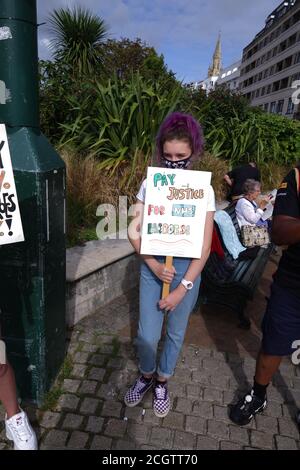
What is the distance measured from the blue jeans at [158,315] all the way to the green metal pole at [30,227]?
58 cm

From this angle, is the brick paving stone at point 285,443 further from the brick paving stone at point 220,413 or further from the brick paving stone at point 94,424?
the brick paving stone at point 94,424

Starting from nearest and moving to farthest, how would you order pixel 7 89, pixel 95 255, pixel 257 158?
pixel 7 89 < pixel 95 255 < pixel 257 158

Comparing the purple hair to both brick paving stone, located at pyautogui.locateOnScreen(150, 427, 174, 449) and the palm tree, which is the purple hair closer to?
brick paving stone, located at pyautogui.locateOnScreen(150, 427, 174, 449)

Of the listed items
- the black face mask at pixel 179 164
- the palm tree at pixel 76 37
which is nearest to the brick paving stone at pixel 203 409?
the black face mask at pixel 179 164

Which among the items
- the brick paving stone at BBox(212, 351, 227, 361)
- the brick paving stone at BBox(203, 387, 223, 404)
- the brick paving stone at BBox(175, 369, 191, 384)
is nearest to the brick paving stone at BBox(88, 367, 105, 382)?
the brick paving stone at BBox(175, 369, 191, 384)

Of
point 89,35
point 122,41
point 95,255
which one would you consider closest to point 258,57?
point 122,41

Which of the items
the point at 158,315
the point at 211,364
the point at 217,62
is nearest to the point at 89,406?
the point at 158,315

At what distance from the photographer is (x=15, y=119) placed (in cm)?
189

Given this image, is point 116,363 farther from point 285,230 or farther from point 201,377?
point 285,230

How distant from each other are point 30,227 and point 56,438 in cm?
128

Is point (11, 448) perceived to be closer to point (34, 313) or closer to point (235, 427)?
point (34, 313)

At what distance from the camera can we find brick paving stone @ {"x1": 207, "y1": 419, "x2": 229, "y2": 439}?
224 cm

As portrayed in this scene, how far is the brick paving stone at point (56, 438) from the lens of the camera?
6.91ft
